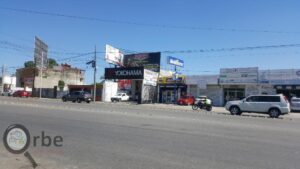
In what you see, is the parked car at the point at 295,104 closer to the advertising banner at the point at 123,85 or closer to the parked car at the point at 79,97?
the parked car at the point at 79,97

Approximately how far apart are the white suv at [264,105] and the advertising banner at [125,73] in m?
29.1

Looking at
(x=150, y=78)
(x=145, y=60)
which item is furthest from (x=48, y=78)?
(x=150, y=78)

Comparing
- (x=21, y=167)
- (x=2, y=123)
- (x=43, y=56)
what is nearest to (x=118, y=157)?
(x=21, y=167)

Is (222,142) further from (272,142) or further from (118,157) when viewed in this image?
(118,157)

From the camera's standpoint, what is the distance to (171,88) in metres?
64.5

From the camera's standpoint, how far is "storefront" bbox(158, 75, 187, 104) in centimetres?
6347

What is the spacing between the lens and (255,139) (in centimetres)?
1377

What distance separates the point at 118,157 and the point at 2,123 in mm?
8904

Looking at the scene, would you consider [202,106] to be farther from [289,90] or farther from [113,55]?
[113,55]

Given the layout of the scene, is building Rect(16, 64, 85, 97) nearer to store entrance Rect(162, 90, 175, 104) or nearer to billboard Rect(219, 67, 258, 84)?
store entrance Rect(162, 90, 175, 104)

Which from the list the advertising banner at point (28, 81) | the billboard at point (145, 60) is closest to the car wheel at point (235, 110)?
the billboard at point (145, 60)

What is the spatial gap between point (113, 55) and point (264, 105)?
4377cm

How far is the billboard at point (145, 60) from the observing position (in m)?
73.0

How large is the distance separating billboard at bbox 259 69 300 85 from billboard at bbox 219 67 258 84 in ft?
3.02
